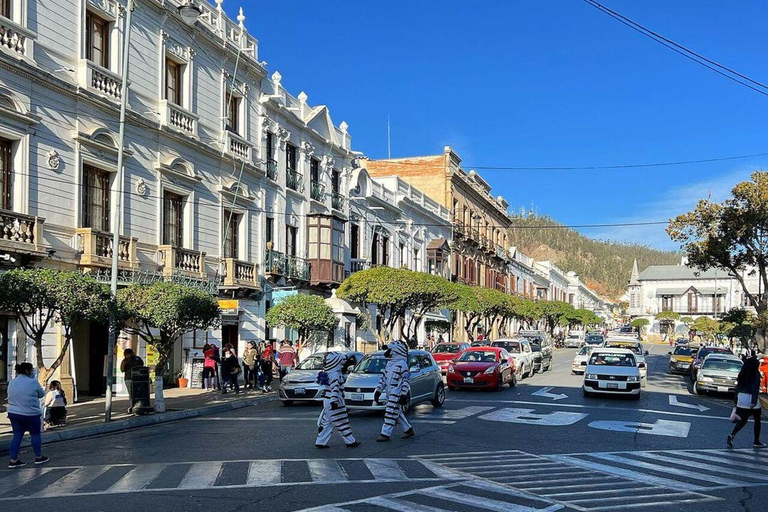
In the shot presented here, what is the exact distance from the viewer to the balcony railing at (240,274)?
28.8 m

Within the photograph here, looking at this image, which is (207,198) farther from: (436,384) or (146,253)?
(436,384)

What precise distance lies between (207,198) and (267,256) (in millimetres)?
4637

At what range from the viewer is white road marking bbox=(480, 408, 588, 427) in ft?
54.8

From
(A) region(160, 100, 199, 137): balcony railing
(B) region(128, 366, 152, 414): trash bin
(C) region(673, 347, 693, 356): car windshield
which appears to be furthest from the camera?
(C) region(673, 347, 693, 356): car windshield

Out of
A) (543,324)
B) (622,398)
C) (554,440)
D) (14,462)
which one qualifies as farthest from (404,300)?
(543,324)

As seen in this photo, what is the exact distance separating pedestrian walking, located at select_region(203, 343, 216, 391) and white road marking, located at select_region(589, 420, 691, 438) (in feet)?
41.2

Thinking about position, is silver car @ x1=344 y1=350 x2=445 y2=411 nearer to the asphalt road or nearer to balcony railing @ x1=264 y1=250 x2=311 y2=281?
the asphalt road

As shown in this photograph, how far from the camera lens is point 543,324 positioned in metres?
102

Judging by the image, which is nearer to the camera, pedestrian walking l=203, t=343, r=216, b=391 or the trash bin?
the trash bin

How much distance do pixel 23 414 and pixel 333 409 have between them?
4664 mm

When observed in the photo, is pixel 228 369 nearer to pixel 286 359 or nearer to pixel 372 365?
pixel 286 359

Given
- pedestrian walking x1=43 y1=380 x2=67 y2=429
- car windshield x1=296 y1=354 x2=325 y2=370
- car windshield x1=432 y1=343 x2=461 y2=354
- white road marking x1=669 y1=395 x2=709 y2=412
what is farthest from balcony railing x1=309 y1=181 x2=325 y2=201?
pedestrian walking x1=43 y1=380 x2=67 y2=429

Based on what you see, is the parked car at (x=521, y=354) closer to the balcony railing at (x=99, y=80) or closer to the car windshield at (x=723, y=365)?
the car windshield at (x=723, y=365)

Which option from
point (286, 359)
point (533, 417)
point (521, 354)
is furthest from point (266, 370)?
point (521, 354)
